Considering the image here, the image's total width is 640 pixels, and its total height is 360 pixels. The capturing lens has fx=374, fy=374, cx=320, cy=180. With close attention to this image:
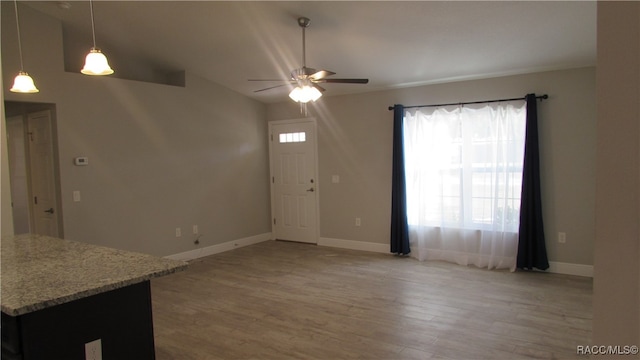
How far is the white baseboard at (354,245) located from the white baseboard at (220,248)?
112cm

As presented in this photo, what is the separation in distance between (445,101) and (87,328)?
4.78m

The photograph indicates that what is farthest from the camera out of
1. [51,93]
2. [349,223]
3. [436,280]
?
[349,223]

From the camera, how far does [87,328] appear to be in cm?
163

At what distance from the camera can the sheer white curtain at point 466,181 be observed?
4.68m

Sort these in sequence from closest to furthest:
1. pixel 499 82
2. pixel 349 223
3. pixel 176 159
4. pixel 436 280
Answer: pixel 436 280, pixel 499 82, pixel 176 159, pixel 349 223

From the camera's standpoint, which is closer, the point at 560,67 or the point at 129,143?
the point at 560,67

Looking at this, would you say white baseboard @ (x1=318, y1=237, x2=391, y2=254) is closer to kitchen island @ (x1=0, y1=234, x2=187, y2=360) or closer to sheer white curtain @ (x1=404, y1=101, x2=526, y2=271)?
sheer white curtain @ (x1=404, y1=101, x2=526, y2=271)

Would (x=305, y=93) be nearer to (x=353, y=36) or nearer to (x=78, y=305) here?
(x=353, y=36)

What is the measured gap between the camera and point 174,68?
545 cm

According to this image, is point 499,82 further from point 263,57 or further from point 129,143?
point 129,143

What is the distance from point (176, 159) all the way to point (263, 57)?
1.98 m

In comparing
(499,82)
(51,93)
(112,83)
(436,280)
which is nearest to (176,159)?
(112,83)

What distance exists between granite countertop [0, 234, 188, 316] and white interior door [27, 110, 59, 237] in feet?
7.68

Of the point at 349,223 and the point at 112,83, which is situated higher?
the point at 112,83
